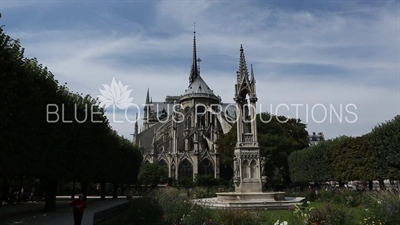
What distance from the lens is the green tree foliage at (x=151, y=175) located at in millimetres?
66188

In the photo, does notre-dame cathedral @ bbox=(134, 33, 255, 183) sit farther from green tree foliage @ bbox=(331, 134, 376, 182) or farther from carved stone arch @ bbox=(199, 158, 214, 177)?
green tree foliage @ bbox=(331, 134, 376, 182)

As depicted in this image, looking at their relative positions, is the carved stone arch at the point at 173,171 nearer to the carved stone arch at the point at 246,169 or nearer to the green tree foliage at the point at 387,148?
the green tree foliage at the point at 387,148

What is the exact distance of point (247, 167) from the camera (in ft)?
64.6

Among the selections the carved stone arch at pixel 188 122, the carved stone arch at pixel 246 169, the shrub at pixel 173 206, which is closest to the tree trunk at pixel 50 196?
the shrub at pixel 173 206

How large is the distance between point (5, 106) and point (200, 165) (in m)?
→ 64.3

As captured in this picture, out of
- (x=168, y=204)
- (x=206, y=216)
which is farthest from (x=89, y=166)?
(x=206, y=216)

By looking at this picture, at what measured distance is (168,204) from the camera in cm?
1366

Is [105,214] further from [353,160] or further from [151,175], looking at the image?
[151,175]

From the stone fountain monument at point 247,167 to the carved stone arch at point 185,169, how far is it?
188 ft

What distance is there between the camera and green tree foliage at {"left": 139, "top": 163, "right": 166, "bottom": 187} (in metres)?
66.2

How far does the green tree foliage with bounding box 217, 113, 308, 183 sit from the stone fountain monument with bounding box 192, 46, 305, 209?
87.8 feet

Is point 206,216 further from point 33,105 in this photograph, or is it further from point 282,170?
point 282,170

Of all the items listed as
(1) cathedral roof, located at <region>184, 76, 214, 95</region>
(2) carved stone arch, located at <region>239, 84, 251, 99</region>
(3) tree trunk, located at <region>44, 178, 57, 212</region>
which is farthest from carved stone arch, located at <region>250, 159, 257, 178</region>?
(1) cathedral roof, located at <region>184, 76, 214, 95</region>

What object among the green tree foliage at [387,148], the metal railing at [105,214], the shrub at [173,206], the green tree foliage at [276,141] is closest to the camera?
the shrub at [173,206]
